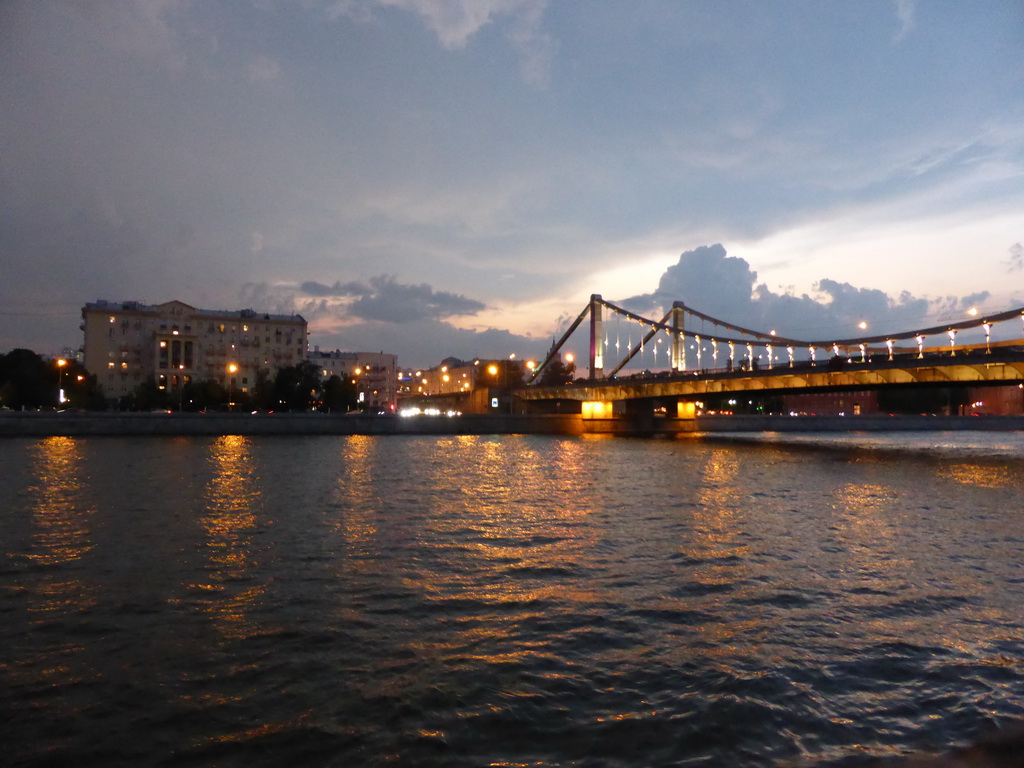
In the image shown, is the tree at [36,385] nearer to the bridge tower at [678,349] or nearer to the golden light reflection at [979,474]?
the bridge tower at [678,349]

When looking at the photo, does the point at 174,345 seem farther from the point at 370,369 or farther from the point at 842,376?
the point at 842,376

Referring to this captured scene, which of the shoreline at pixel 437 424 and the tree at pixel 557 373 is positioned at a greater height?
the tree at pixel 557 373

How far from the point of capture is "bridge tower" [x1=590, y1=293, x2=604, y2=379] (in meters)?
85.1

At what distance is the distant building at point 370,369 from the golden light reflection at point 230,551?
394 feet

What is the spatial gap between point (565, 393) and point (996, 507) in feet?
191

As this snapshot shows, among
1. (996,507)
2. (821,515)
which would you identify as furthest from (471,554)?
(996,507)

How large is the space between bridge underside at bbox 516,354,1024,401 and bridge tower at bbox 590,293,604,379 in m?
9.84

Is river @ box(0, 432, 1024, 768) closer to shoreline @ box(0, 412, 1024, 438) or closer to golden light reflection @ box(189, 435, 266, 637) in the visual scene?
golden light reflection @ box(189, 435, 266, 637)

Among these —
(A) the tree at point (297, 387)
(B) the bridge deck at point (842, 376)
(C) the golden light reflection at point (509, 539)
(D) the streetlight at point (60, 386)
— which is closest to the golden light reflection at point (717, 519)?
(C) the golden light reflection at point (509, 539)

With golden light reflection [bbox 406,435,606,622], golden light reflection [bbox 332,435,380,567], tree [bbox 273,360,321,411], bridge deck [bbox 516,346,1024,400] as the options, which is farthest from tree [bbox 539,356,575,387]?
golden light reflection [bbox 406,435,606,622]

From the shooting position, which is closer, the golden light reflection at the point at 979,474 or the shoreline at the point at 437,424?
the golden light reflection at the point at 979,474

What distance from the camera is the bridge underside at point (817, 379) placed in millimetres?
38281

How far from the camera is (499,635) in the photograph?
7832mm

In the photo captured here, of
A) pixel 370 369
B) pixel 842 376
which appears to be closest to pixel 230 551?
pixel 842 376
